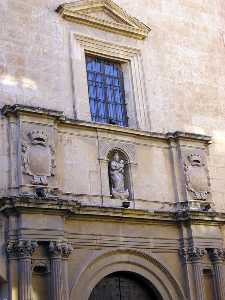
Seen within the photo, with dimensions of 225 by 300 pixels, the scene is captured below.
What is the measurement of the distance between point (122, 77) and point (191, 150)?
2400mm

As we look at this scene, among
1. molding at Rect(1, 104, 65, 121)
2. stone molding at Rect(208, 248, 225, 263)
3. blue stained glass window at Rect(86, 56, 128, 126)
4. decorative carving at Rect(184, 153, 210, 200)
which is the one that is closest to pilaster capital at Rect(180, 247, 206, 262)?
stone molding at Rect(208, 248, 225, 263)

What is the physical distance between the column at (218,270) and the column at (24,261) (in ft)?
14.2

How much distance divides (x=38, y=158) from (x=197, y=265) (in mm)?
4127

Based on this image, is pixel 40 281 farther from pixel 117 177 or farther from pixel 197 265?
pixel 197 265

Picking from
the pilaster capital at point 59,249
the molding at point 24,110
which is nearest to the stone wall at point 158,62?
the molding at point 24,110

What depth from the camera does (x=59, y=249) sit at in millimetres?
11062

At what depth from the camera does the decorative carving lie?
13586 mm

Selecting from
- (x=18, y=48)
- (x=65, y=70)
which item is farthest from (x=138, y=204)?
(x=18, y=48)

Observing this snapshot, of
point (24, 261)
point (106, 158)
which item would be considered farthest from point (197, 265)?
point (24, 261)

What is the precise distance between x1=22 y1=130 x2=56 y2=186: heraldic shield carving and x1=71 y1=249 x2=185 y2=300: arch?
1935 mm

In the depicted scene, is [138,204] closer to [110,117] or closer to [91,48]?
[110,117]

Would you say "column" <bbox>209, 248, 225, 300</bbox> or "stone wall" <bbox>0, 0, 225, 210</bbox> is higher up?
"stone wall" <bbox>0, 0, 225, 210</bbox>

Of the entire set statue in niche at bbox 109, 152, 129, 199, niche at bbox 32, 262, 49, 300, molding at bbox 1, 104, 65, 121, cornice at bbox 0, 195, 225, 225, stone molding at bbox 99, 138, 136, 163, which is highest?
molding at bbox 1, 104, 65, 121

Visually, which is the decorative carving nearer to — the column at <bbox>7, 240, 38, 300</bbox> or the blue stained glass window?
the blue stained glass window
